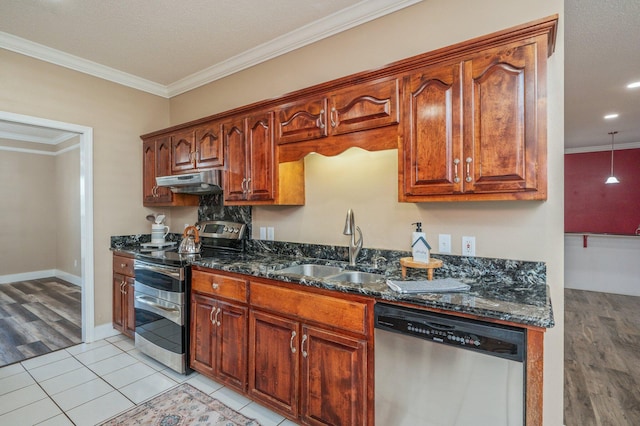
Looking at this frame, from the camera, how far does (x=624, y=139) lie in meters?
5.95

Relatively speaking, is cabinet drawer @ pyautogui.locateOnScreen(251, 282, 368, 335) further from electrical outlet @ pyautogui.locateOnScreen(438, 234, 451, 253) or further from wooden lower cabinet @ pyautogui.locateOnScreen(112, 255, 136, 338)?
wooden lower cabinet @ pyautogui.locateOnScreen(112, 255, 136, 338)

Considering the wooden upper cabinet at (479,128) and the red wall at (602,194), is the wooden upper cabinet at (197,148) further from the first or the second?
the red wall at (602,194)

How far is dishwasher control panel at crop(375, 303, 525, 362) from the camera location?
123cm

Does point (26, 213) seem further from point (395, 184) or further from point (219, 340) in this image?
point (395, 184)

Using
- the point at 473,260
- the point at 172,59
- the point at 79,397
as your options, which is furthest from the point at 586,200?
the point at 79,397

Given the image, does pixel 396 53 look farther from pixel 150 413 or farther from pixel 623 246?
pixel 623 246

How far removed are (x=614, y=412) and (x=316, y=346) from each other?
7.09 ft

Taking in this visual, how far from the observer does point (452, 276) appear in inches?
77.3

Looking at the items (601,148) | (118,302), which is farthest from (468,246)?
(601,148)

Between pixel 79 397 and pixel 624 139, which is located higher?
pixel 624 139

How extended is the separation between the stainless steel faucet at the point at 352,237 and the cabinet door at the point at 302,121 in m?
0.62

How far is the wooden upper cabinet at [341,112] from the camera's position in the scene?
1.91 metres

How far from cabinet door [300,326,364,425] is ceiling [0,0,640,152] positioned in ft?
7.44

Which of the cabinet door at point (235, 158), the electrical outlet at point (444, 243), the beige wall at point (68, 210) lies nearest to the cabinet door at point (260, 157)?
the cabinet door at point (235, 158)
